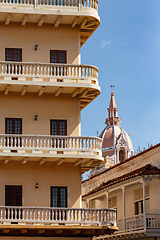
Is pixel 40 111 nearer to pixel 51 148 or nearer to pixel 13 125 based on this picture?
pixel 13 125

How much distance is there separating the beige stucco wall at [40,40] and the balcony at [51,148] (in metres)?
4.88

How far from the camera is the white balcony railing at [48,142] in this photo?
33.6 metres

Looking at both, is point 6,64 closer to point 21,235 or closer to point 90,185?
point 21,235

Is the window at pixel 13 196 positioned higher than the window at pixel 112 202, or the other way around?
the window at pixel 112 202

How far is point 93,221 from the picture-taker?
33219mm

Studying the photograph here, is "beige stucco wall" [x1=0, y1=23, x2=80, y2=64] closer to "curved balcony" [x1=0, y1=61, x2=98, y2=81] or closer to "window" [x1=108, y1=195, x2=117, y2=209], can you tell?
"curved balcony" [x1=0, y1=61, x2=98, y2=81]

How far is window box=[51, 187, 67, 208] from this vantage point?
3453 centimetres

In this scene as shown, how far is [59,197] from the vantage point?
114ft

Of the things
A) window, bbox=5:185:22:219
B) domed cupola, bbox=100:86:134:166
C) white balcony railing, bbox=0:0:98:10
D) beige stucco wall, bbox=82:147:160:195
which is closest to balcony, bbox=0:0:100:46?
white balcony railing, bbox=0:0:98:10

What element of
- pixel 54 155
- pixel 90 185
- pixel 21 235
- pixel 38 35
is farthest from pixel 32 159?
pixel 90 185

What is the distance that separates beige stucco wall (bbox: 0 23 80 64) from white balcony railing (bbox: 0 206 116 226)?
8667 mm

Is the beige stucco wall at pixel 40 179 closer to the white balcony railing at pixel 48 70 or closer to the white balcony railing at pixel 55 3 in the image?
the white balcony railing at pixel 48 70

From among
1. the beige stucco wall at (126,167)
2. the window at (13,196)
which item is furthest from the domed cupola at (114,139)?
the window at (13,196)

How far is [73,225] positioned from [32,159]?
13.7 feet
